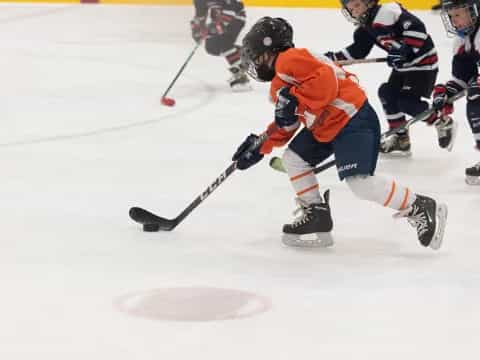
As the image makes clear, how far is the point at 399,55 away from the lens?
4.20 metres

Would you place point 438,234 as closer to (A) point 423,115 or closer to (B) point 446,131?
(A) point 423,115

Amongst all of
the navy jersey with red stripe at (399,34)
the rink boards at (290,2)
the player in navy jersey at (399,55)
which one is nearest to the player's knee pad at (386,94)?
the player in navy jersey at (399,55)

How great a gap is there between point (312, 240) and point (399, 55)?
55.0 inches

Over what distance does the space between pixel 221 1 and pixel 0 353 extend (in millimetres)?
4278

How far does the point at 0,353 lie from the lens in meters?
2.17

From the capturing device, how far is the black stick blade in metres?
3.21

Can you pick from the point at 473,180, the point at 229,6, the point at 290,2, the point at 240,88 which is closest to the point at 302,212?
the point at 473,180

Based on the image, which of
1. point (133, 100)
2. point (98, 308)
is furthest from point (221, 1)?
point (98, 308)

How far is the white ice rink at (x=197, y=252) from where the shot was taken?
90.4 inches

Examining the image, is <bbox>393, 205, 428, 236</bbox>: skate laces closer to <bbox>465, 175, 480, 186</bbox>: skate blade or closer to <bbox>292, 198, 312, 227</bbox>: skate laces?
<bbox>292, 198, 312, 227</bbox>: skate laces

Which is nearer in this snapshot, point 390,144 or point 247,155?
point 247,155

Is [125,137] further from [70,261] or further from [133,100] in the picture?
[70,261]

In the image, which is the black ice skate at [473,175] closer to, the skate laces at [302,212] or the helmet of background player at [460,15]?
the helmet of background player at [460,15]

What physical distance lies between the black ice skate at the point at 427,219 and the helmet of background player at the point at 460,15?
0.97 metres
